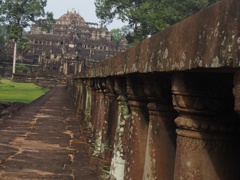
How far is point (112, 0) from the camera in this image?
3625 cm

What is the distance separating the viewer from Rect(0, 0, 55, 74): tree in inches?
2191

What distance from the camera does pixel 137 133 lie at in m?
3.23

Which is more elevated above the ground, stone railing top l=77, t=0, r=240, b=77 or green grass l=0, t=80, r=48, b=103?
stone railing top l=77, t=0, r=240, b=77

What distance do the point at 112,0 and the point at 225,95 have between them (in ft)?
115

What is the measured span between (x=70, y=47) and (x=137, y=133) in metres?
64.0

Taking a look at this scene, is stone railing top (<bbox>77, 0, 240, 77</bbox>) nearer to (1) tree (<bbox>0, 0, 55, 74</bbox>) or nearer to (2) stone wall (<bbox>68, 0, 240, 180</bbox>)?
(2) stone wall (<bbox>68, 0, 240, 180</bbox>)

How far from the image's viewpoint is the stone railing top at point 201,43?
151 cm

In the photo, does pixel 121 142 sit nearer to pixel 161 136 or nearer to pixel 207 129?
pixel 161 136

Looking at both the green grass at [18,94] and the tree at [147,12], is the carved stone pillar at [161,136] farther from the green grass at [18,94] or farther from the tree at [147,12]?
the tree at [147,12]

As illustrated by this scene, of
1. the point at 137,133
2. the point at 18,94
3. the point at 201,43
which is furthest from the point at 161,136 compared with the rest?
the point at 18,94

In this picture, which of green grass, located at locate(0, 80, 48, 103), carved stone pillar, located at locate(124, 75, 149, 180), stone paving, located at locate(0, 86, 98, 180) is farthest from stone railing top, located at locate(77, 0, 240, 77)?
green grass, located at locate(0, 80, 48, 103)

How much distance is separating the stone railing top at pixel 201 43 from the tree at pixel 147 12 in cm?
2849

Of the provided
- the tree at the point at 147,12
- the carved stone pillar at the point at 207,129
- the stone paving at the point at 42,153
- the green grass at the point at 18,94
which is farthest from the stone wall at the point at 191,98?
the tree at the point at 147,12

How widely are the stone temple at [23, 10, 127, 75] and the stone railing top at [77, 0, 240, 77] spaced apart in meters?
57.2
